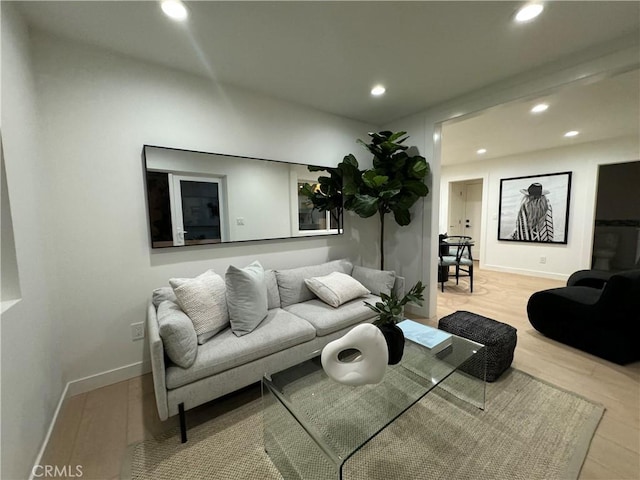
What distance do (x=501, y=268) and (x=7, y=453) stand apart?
7.04 metres

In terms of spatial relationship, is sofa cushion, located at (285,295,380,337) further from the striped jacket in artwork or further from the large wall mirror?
the striped jacket in artwork

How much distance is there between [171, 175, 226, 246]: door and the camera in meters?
2.17

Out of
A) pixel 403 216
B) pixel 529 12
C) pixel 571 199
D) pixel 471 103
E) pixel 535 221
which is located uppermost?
pixel 529 12

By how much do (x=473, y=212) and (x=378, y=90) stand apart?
19.2 feet

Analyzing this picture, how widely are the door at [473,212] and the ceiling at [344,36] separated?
5274mm

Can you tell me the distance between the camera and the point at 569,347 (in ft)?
8.04

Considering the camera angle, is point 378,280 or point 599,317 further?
point 378,280

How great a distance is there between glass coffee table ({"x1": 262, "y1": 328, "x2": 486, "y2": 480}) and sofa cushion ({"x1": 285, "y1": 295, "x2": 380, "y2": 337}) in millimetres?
431

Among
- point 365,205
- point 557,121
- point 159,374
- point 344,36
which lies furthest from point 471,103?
point 159,374

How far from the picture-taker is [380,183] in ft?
9.51

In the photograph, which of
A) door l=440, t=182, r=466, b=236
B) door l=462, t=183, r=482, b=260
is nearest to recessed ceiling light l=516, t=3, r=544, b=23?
door l=440, t=182, r=466, b=236

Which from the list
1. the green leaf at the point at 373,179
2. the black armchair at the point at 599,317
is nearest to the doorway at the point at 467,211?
the black armchair at the point at 599,317

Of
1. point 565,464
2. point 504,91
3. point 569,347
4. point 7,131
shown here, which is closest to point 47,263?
point 7,131

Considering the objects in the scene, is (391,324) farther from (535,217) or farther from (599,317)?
(535,217)
